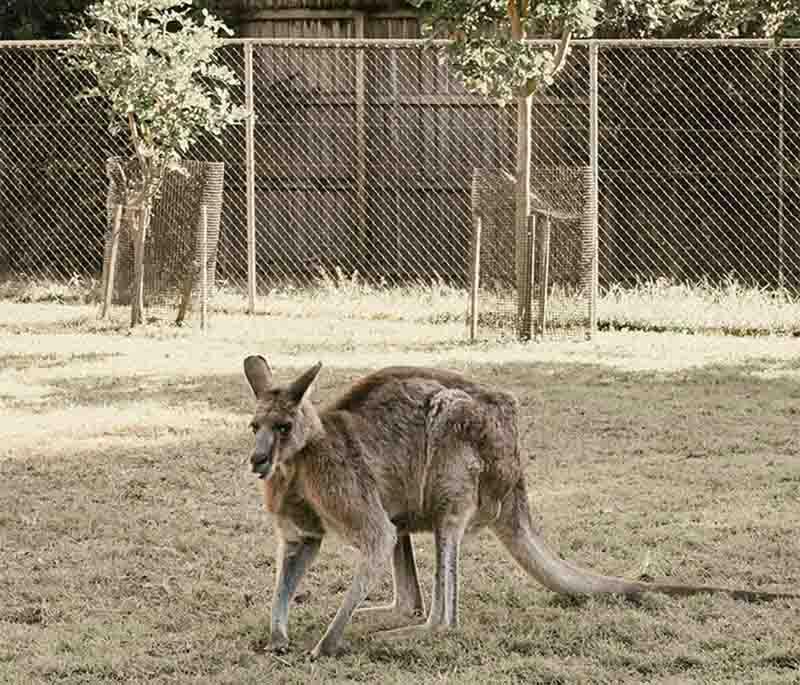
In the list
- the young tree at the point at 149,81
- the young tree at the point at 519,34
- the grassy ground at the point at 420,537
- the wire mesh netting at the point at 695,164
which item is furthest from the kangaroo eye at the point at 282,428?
the wire mesh netting at the point at 695,164

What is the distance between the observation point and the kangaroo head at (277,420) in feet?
17.0

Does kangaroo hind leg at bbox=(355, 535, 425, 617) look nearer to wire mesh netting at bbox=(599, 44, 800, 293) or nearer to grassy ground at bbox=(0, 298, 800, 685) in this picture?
grassy ground at bbox=(0, 298, 800, 685)

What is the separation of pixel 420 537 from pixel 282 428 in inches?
78.7

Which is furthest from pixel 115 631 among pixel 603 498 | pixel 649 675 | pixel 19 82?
pixel 19 82

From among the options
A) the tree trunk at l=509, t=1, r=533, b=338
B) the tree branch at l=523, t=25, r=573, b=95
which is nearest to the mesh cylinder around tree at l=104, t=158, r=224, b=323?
the tree trunk at l=509, t=1, r=533, b=338

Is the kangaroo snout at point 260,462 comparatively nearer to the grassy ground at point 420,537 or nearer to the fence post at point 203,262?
the grassy ground at point 420,537

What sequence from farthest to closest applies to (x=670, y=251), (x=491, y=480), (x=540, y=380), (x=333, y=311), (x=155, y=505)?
1. (x=670, y=251)
2. (x=333, y=311)
3. (x=540, y=380)
4. (x=155, y=505)
5. (x=491, y=480)

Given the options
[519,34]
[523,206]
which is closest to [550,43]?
[519,34]

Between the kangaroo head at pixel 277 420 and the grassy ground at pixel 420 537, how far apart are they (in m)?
0.67

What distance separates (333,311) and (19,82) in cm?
472

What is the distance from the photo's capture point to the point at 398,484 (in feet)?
18.4

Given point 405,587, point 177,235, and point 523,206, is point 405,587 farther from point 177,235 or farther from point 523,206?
point 177,235

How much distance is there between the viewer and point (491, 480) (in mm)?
5680

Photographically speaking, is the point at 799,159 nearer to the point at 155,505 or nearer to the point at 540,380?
the point at 540,380
